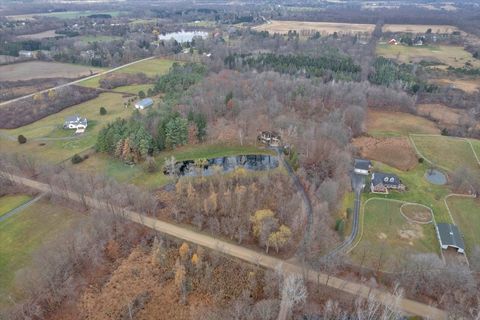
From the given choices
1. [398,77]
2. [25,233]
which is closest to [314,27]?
[398,77]

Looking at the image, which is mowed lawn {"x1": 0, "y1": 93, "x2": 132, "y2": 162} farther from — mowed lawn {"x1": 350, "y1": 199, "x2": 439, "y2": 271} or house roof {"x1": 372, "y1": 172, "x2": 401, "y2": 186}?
house roof {"x1": 372, "y1": 172, "x2": 401, "y2": 186}

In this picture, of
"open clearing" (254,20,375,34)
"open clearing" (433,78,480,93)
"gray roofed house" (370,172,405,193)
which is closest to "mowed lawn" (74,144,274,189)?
"gray roofed house" (370,172,405,193)

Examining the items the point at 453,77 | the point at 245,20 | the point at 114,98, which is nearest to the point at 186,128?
the point at 114,98

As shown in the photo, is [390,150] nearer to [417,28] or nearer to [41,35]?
[417,28]

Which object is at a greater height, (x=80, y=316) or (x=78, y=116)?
(x=78, y=116)

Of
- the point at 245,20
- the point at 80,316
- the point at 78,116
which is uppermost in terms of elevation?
the point at 245,20

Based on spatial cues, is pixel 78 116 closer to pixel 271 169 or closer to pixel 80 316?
pixel 271 169

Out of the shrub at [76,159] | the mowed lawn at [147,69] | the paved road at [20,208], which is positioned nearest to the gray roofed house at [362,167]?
the shrub at [76,159]
